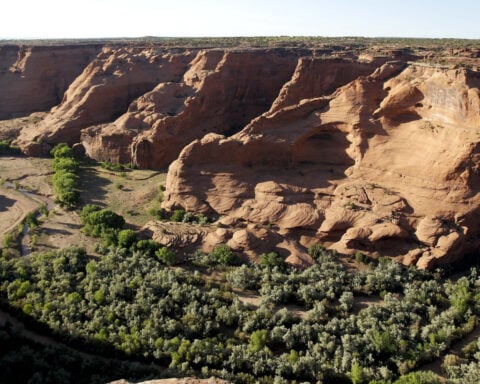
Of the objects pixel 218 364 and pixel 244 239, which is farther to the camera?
pixel 244 239

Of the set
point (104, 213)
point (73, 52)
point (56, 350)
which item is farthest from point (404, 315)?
point (73, 52)

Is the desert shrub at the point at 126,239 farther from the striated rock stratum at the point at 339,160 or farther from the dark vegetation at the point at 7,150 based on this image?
the dark vegetation at the point at 7,150

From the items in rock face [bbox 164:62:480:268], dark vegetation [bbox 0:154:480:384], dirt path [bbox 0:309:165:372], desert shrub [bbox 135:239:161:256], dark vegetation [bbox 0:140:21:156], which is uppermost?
rock face [bbox 164:62:480:268]

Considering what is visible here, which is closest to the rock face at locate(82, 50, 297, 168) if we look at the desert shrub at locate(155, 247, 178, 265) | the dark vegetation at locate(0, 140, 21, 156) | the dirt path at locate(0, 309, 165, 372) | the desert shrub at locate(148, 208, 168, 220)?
the dark vegetation at locate(0, 140, 21, 156)

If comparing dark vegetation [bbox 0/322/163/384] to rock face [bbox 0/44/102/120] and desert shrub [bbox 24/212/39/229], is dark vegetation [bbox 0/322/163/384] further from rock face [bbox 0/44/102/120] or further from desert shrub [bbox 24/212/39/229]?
rock face [bbox 0/44/102/120]

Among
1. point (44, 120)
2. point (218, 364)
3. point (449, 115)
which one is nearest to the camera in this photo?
point (218, 364)

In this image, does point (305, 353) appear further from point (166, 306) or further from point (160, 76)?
point (160, 76)
